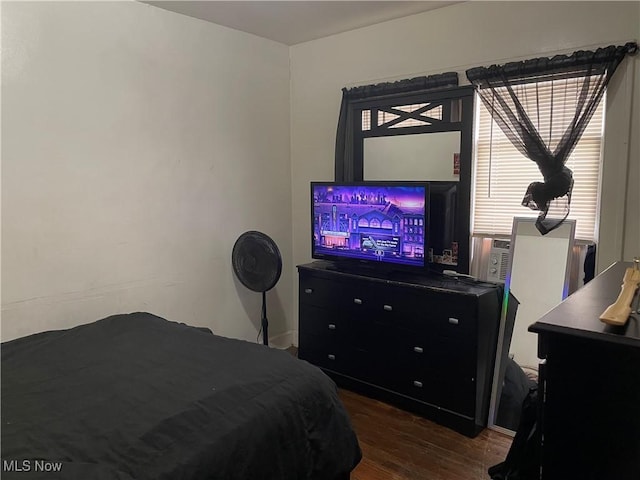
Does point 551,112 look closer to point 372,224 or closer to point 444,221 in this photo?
point 444,221

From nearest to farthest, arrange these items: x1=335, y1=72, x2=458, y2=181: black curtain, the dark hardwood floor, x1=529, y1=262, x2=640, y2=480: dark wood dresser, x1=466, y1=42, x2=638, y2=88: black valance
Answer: x1=529, y1=262, x2=640, y2=480: dark wood dresser
the dark hardwood floor
x1=466, y1=42, x2=638, y2=88: black valance
x1=335, y1=72, x2=458, y2=181: black curtain

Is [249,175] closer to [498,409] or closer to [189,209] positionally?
[189,209]

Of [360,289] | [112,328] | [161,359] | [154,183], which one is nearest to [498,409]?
[360,289]

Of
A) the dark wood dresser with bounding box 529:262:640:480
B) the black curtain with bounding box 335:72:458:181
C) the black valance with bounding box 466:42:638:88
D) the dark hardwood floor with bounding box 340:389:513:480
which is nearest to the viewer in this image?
the dark wood dresser with bounding box 529:262:640:480

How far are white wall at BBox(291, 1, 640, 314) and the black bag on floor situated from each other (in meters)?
1.26

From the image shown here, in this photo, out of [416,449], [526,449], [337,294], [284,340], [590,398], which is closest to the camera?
[590,398]

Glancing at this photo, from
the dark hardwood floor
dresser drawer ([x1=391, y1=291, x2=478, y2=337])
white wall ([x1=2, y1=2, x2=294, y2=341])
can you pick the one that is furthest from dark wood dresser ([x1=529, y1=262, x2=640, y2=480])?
white wall ([x1=2, y1=2, x2=294, y2=341])

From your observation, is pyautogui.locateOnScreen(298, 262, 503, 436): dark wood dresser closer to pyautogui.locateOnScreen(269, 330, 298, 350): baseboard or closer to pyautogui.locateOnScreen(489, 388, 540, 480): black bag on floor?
pyautogui.locateOnScreen(269, 330, 298, 350): baseboard

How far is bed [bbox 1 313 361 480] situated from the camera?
1482 mm

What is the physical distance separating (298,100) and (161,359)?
2.73 meters

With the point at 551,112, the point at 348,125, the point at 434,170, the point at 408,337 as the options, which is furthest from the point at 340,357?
the point at 551,112

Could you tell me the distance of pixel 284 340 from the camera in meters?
4.34

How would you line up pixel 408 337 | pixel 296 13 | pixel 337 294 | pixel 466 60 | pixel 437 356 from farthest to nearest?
pixel 337 294 < pixel 296 13 < pixel 466 60 < pixel 408 337 < pixel 437 356

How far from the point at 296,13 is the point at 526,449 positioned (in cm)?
299
